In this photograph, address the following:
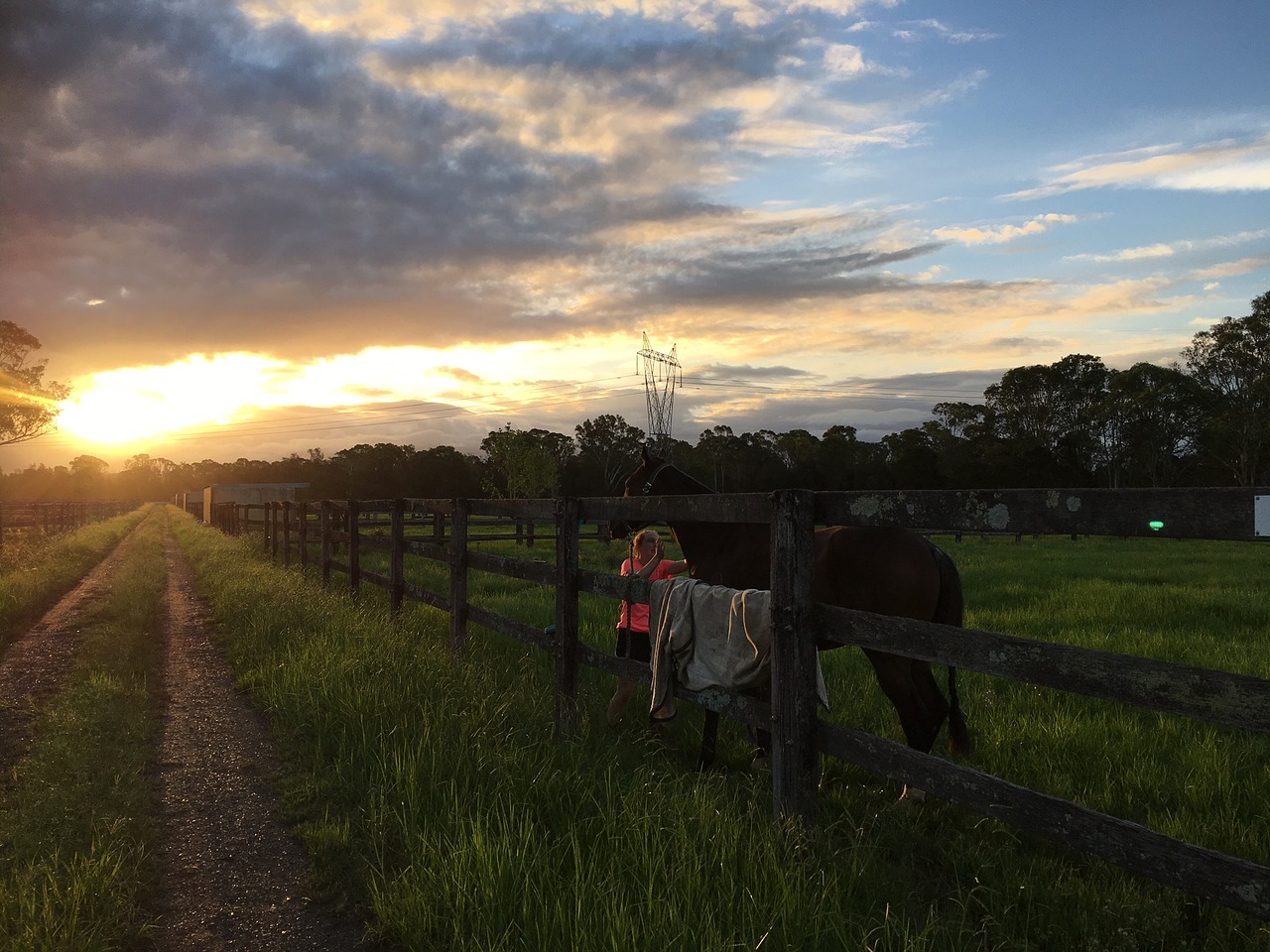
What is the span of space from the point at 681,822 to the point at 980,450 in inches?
3249

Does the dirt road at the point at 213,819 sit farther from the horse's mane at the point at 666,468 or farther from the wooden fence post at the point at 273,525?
the wooden fence post at the point at 273,525

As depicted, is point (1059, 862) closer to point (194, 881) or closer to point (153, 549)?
point (194, 881)

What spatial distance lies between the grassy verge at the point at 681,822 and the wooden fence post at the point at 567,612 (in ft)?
0.70

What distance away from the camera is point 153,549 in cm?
2633

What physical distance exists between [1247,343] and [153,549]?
69.2m

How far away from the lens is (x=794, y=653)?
11.6 ft

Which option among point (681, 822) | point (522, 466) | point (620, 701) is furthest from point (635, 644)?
point (522, 466)

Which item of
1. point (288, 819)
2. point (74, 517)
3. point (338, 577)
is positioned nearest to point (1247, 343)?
point (338, 577)

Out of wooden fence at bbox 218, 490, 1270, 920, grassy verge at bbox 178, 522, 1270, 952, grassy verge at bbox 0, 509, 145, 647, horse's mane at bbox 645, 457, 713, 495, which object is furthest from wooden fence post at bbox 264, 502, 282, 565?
wooden fence at bbox 218, 490, 1270, 920

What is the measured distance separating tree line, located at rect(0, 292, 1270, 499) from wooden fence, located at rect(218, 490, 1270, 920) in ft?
70.4

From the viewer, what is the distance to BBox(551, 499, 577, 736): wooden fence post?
5.65m

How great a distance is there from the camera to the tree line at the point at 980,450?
188ft

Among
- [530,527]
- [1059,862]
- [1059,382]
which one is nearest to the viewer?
[1059,862]

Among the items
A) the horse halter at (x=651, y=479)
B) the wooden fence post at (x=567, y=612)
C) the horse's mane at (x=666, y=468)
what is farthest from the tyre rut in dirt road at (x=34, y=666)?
the horse's mane at (x=666, y=468)
